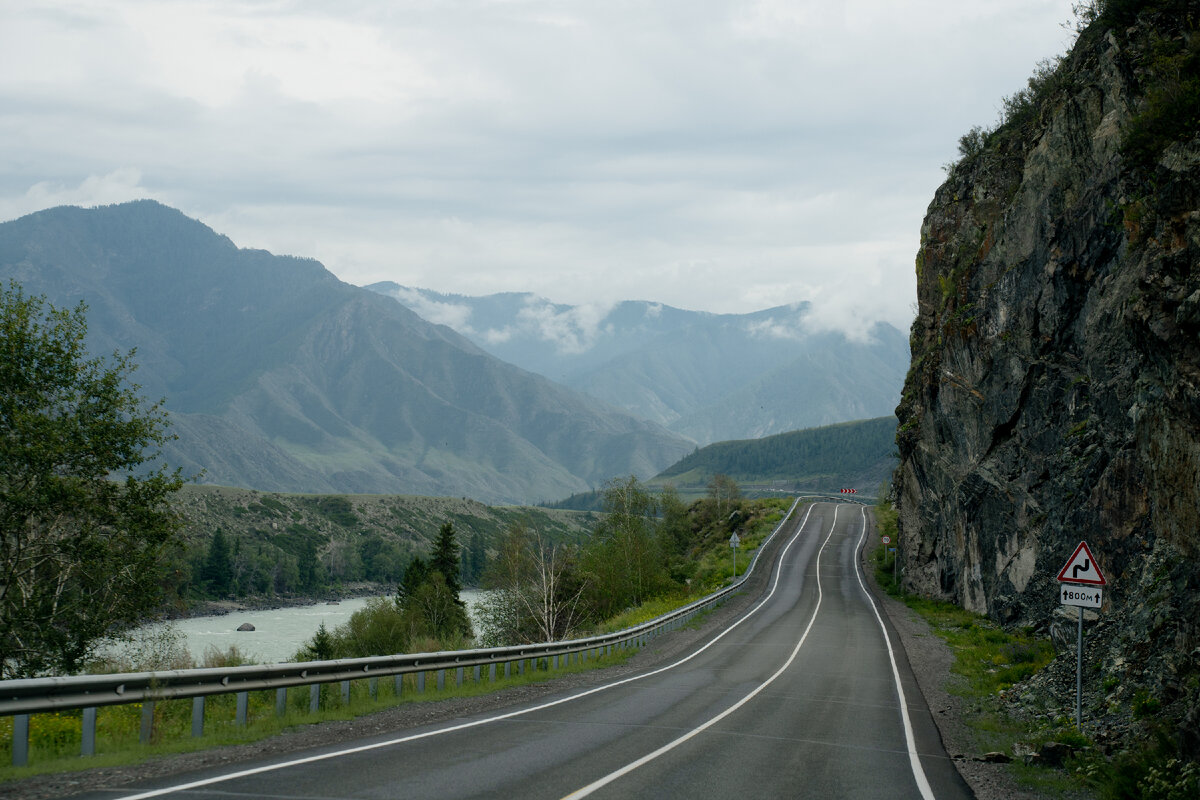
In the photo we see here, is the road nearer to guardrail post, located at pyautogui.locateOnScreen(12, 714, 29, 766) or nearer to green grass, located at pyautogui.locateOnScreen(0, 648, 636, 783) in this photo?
green grass, located at pyautogui.locateOnScreen(0, 648, 636, 783)

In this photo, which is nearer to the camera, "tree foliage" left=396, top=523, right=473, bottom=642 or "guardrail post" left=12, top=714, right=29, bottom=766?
"guardrail post" left=12, top=714, right=29, bottom=766

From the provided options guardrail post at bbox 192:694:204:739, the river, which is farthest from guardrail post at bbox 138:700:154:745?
the river

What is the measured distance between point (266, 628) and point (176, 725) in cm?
9401

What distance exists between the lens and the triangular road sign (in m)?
14.5

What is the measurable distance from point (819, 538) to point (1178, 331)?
231 feet

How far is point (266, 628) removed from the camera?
98.9 m

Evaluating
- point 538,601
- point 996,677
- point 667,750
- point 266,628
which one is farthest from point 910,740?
point 266,628

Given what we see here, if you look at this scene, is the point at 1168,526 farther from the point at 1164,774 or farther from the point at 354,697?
the point at 354,697

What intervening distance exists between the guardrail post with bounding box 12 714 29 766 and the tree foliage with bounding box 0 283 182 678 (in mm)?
16023

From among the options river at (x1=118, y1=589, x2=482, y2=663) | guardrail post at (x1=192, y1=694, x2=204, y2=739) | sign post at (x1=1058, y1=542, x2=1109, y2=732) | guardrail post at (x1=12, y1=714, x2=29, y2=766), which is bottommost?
river at (x1=118, y1=589, x2=482, y2=663)

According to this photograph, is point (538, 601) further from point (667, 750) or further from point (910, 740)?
point (667, 750)

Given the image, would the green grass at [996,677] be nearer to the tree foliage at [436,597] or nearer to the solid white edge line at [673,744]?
the solid white edge line at [673,744]

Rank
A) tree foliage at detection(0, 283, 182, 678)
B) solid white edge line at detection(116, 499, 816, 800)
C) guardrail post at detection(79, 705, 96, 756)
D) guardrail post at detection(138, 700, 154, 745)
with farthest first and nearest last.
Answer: tree foliage at detection(0, 283, 182, 678) < guardrail post at detection(138, 700, 154, 745) < guardrail post at detection(79, 705, 96, 756) < solid white edge line at detection(116, 499, 816, 800)

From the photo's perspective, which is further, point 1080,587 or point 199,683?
point 1080,587
